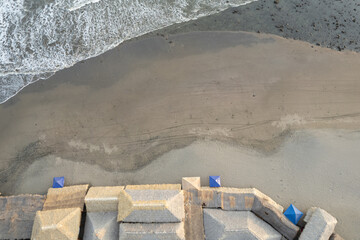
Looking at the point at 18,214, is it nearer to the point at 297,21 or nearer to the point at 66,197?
the point at 66,197

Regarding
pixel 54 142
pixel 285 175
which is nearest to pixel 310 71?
pixel 285 175

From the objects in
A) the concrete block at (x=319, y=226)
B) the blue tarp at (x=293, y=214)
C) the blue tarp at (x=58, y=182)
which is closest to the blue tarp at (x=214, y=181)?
the blue tarp at (x=293, y=214)

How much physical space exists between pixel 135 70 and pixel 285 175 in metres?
10.9

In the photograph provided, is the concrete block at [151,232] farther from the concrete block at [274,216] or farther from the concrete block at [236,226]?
the concrete block at [274,216]

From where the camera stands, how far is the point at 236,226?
40.2ft

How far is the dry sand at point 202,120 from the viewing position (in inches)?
564

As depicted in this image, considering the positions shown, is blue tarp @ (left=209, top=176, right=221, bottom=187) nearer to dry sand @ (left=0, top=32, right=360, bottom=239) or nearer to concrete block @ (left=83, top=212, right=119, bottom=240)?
dry sand @ (left=0, top=32, right=360, bottom=239)

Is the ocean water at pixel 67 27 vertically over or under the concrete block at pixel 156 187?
over

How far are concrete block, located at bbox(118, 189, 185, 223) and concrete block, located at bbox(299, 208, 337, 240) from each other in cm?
603

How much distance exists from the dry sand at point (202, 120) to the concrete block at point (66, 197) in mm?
885

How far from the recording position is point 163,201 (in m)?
12.2

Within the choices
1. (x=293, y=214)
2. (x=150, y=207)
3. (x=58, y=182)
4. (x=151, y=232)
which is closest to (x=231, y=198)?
(x=293, y=214)

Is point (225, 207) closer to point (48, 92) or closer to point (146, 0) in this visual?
point (48, 92)

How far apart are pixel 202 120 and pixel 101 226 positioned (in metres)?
7.74
